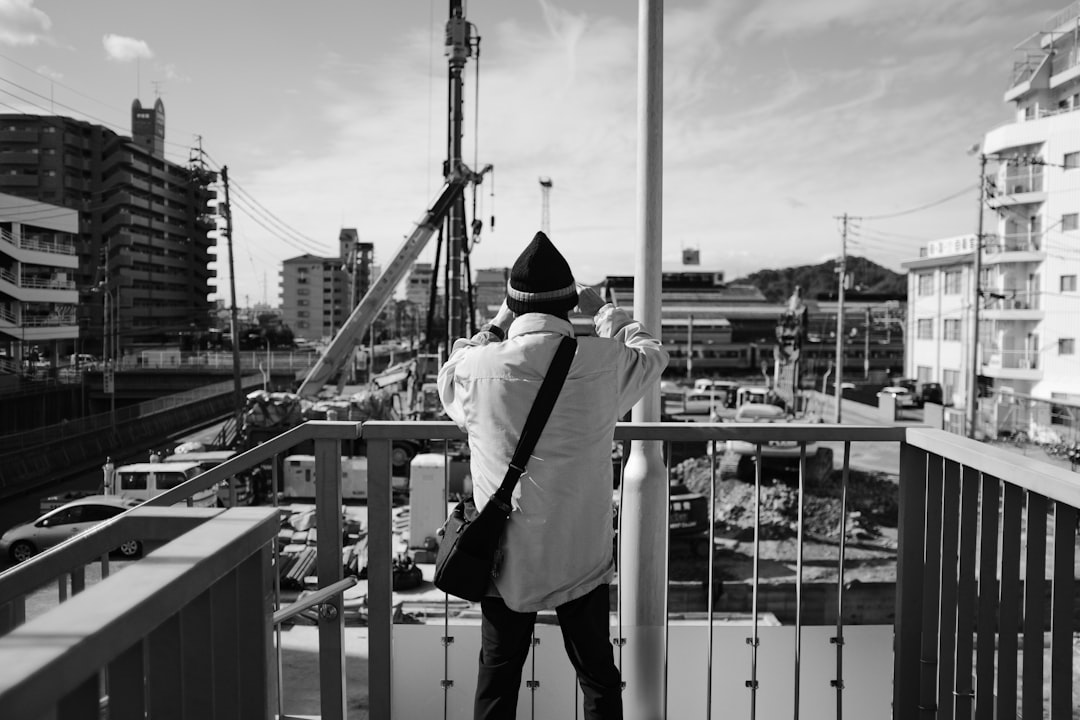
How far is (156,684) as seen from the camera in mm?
1137

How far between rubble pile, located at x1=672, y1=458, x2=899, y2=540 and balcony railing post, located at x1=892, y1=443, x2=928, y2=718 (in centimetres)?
1759

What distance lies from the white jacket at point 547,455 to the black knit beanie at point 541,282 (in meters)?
0.05

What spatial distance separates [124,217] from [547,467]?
214 feet

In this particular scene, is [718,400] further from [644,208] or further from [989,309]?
[644,208]

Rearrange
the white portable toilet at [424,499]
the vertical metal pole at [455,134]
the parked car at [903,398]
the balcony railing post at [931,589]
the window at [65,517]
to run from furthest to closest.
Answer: the parked car at [903,398] → the vertical metal pole at [455,134] → the white portable toilet at [424,499] → the window at [65,517] → the balcony railing post at [931,589]

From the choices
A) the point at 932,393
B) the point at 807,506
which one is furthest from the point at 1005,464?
the point at 932,393

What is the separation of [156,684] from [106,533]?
46cm

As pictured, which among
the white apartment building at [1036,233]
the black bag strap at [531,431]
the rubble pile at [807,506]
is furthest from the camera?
the white apartment building at [1036,233]

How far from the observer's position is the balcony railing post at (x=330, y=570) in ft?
9.21

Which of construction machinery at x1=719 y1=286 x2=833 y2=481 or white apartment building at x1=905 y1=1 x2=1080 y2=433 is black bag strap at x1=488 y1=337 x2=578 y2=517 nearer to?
construction machinery at x1=719 y1=286 x2=833 y2=481

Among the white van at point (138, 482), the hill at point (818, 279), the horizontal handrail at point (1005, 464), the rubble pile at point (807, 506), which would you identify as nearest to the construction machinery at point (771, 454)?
the rubble pile at point (807, 506)

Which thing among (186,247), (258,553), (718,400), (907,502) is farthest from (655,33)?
(186,247)

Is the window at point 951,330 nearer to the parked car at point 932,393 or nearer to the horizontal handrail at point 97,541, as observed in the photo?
the parked car at point 932,393

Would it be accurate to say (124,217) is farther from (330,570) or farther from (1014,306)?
(330,570)
